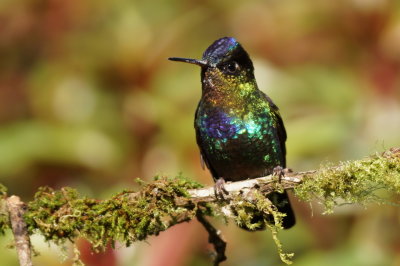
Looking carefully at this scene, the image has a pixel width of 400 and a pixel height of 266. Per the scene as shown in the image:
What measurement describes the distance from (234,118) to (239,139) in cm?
12

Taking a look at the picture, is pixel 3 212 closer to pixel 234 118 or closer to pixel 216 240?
pixel 216 240

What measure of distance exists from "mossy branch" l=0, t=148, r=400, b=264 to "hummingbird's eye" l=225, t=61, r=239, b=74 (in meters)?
0.99

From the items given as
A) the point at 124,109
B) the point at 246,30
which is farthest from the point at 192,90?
the point at 246,30

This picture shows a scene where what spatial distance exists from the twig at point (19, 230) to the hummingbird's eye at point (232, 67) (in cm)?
152

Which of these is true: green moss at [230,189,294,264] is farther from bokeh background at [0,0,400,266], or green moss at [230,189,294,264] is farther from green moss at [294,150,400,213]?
A: bokeh background at [0,0,400,266]

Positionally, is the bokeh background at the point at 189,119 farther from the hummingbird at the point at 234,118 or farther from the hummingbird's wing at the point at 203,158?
the hummingbird at the point at 234,118

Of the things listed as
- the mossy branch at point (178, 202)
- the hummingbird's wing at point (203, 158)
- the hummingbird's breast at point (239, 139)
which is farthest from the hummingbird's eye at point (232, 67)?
the mossy branch at point (178, 202)

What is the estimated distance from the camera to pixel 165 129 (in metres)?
4.66

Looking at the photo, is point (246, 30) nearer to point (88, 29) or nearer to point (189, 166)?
point (88, 29)

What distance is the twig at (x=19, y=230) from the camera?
2.64 meters

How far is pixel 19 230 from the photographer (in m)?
2.82

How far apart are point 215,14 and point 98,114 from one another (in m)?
2.86

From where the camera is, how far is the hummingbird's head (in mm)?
3963

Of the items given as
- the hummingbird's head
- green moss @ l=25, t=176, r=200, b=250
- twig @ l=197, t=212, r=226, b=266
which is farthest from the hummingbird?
green moss @ l=25, t=176, r=200, b=250
